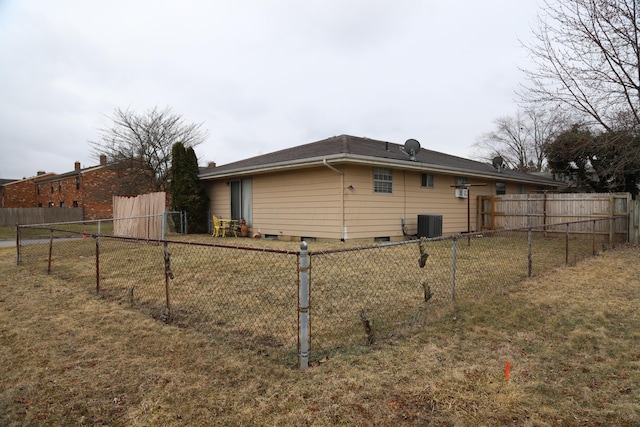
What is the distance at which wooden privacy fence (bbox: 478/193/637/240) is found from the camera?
12258mm

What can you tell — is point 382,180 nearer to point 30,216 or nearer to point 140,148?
point 140,148

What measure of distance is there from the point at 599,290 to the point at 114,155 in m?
22.4

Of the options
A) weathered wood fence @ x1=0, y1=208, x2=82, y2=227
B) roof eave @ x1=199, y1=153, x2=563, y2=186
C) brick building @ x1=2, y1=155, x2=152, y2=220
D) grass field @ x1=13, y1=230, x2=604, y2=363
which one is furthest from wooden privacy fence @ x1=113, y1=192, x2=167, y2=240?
weathered wood fence @ x1=0, y1=208, x2=82, y2=227

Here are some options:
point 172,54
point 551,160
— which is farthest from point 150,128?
point 551,160

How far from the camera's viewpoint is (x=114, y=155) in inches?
811

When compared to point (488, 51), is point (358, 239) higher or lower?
lower

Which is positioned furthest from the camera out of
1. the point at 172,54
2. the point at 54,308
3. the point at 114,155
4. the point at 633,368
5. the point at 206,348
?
the point at 114,155

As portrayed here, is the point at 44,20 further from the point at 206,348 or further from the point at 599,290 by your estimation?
the point at 599,290

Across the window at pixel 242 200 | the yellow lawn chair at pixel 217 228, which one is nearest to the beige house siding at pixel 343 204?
the window at pixel 242 200

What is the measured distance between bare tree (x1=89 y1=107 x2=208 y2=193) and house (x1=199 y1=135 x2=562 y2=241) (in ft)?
21.5

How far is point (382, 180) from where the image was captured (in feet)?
39.2

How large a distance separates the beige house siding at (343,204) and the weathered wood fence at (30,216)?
18.5 meters

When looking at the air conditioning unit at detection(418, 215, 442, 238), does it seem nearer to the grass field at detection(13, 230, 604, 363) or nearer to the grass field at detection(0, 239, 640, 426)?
the grass field at detection(13, 230, 604, 363)

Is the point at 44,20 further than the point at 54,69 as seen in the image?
No
